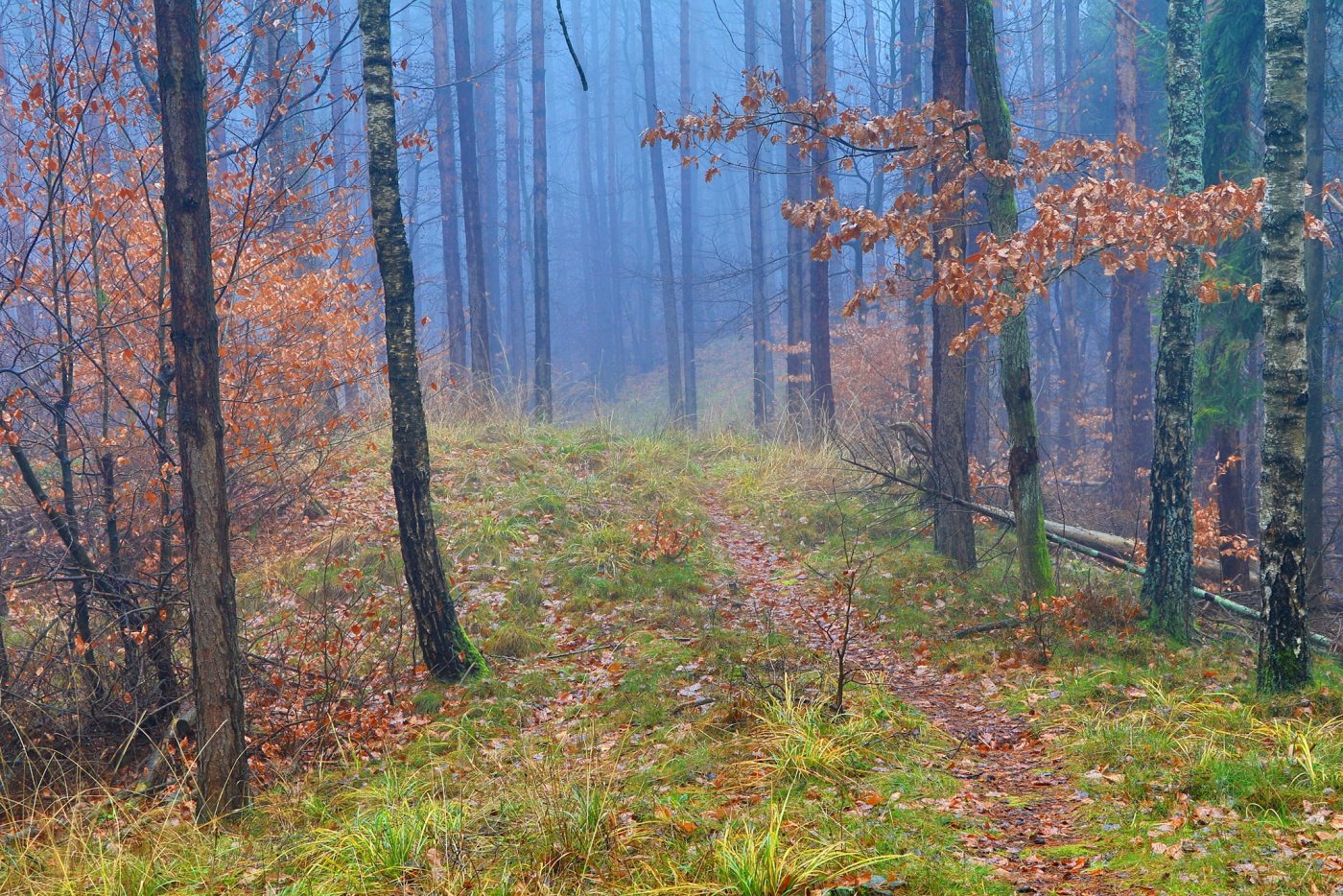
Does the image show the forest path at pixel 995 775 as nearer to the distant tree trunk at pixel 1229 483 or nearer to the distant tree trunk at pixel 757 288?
the distant tree trunk at pixel 1229 483

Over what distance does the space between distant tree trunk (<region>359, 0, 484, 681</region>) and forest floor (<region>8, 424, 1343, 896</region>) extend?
84 centimetres

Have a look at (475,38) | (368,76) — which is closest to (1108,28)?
(475,38)

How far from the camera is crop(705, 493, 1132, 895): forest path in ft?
12.3

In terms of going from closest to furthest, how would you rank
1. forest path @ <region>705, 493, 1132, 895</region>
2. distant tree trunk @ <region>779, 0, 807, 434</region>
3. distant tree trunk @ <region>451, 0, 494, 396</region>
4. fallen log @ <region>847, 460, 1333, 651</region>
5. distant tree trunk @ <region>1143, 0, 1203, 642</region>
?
forest path @ <region>705, 493, 1132, 895</region> → distant tree trunk @ <region>1143, 0, 1203, 642</region> → fallen log @ <region>847, 460, 1333, 651</region> → distant tree trunk @ <region>451, 0, 494, 396</region> → distant tree trunk @ <region>779, 0, 807, 434</region>

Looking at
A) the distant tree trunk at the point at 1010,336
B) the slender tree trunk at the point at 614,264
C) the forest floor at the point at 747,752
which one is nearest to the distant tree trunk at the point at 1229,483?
the forest floor at the point at 747,752

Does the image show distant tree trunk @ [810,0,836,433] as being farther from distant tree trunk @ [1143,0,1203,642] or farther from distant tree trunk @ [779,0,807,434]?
distant tree trunk @ [1143,0,1203,642]

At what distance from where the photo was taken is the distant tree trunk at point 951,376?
9203 millimetres

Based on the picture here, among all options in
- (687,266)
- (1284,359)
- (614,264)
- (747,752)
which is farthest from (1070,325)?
(614,264)

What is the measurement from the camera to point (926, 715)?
5965 mm

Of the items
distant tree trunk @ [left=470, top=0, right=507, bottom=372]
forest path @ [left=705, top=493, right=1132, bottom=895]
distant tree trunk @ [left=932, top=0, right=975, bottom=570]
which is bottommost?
forest path @ [left=705, top=493, right=1132, bottom=895]

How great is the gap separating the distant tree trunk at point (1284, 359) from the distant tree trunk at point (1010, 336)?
1925 mm

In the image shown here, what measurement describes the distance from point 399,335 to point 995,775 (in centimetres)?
492

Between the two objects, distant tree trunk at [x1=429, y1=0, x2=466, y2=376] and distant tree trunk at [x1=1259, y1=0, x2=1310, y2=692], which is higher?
distant tree trunk at [x1=429, y1=0, x2=466, y2=376]

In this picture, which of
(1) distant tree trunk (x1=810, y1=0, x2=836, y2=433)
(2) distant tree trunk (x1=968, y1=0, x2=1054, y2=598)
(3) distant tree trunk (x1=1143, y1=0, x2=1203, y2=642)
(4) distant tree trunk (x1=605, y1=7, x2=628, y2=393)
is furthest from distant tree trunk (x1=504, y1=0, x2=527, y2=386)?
(3) distant tree trunk (x1=1143, y1=0, x2=1203, y2=642)
